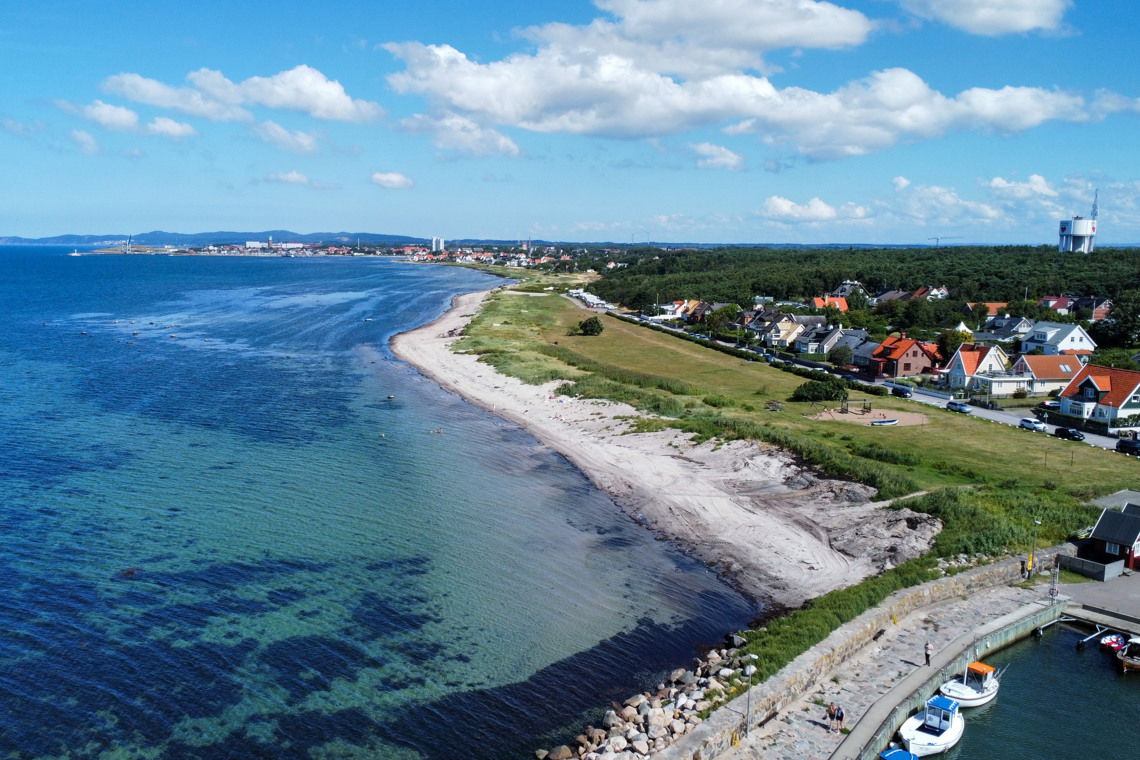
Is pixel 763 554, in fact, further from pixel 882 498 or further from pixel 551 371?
pixel 551 371

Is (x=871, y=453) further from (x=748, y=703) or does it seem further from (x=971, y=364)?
(x=971, y=364)

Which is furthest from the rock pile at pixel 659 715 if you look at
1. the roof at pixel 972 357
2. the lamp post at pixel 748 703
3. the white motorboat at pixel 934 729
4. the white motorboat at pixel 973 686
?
the roof at pixel 972 357

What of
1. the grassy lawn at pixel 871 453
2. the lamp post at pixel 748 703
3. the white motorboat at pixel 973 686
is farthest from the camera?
the grassy lawn at pixel 871 453

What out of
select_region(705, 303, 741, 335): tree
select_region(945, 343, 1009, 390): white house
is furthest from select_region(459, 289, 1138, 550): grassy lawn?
select_region(705, 303, 741, 335): tree

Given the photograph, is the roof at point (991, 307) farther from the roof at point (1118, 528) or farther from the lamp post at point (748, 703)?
the lamp post at point (748, 703)

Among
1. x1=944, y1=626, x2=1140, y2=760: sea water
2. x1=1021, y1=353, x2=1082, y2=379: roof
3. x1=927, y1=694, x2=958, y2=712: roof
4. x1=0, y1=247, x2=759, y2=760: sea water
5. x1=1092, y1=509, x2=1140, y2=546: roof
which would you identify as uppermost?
x1=1021, y1=353, x2=1082, y2=379: roof

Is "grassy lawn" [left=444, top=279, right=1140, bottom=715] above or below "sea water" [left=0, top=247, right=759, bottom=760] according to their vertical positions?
above

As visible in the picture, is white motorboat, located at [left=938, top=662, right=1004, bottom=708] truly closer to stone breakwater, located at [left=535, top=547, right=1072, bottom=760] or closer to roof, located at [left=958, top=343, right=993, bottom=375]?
stone breakwater, located at [left=535, top=547, right=1072, bottom=760]
